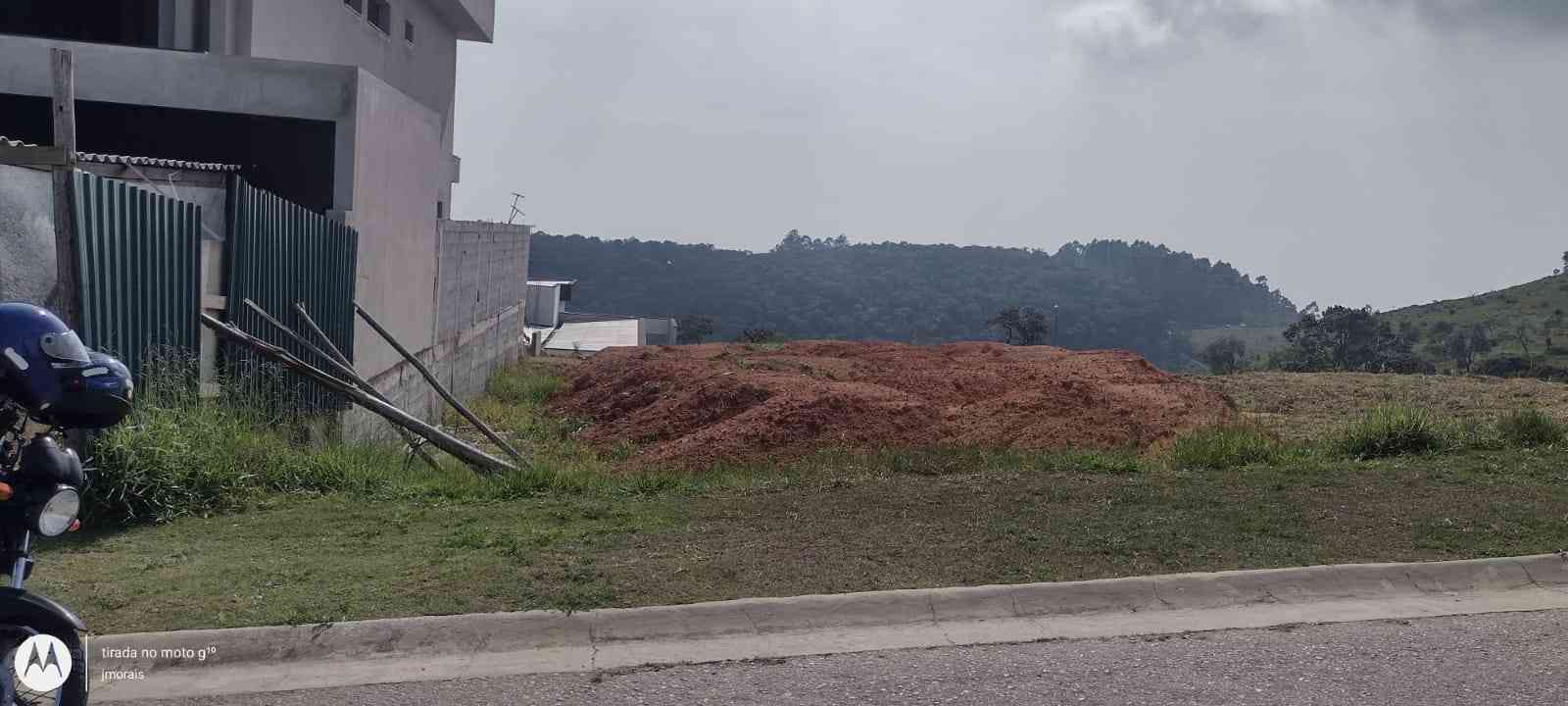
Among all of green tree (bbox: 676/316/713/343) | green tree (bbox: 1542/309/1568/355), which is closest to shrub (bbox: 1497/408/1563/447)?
green tree (bbox: 1542/309/1568/355)

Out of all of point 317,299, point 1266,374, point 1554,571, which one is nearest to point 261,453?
point 317,299

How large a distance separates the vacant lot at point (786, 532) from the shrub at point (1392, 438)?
0.30 m

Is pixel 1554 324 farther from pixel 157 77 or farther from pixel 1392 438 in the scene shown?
pixel 157 77

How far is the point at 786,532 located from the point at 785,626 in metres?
1.61

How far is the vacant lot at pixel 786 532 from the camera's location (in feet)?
20.7

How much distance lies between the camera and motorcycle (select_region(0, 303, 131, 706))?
3.81 m

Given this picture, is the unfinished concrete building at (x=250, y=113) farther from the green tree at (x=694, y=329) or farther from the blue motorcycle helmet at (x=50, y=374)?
the green tree at (x=694, y=329)

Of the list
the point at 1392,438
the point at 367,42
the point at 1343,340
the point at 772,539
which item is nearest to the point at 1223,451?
the point at 1392,438

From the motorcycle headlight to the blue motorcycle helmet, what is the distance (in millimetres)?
271

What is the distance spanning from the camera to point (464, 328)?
2050 cm

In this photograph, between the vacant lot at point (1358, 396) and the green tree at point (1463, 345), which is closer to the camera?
the vacant lot at point (1358, 396)

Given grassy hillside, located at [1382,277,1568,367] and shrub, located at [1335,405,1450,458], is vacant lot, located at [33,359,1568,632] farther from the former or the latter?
grassy hillside, located at [1382,277,1568,367]

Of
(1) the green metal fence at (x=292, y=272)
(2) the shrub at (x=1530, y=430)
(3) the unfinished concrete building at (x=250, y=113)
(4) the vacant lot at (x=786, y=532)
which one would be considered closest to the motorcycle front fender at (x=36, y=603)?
(4) the vacant lot at (x=786, y=532)

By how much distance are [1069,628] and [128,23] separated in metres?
14.3
